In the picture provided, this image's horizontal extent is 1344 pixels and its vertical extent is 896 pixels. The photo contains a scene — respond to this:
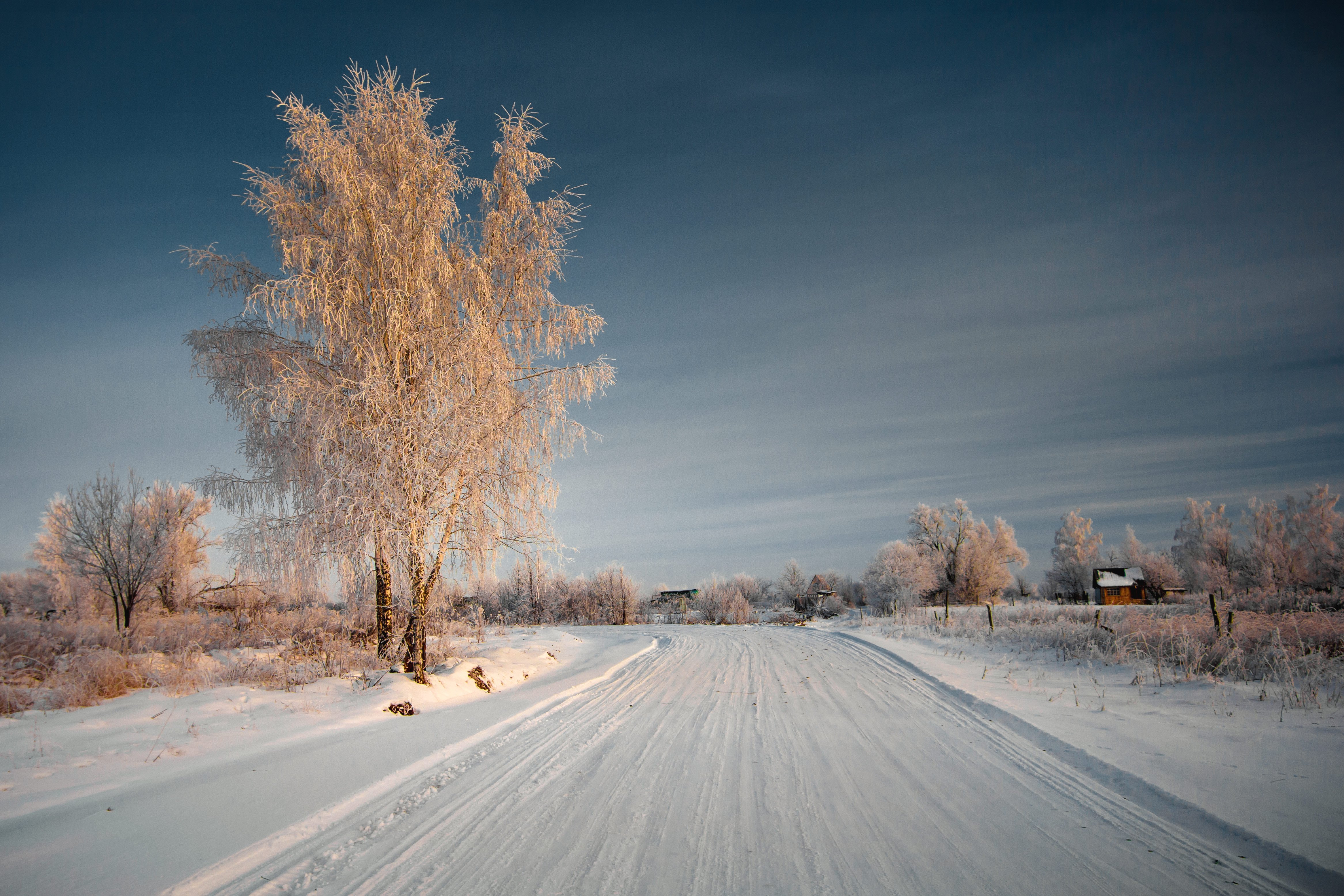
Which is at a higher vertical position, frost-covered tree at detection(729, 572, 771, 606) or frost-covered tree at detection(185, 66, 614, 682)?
frost-covered tree at detection(185, 66, 614, 682)

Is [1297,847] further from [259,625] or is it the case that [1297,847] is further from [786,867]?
[259,625]

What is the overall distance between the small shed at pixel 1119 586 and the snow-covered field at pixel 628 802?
190ft

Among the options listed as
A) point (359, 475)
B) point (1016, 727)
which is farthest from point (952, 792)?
point (359, 475)

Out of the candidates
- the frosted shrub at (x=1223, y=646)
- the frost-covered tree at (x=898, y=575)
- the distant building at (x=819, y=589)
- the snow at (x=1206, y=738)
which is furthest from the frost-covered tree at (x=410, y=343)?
the distant building at (x=819, y=589)

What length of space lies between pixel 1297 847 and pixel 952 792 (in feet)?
5.57

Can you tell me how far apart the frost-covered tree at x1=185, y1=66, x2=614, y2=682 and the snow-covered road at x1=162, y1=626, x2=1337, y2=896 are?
3.82 meters

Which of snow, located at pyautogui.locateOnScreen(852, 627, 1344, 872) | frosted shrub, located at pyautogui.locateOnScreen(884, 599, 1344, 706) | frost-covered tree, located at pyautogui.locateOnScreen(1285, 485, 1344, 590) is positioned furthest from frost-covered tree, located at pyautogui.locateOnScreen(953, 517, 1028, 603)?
snow, located at pyautogui.locateOnScreen(852, 627, 1344, 872)

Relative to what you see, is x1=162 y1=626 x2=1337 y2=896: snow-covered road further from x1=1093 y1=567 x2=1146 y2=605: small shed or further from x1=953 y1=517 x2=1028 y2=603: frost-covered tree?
x1=1093 y1=567 x2=1146 y2=605: small shed

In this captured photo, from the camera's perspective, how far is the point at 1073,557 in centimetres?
6122

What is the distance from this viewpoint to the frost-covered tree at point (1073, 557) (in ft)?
194

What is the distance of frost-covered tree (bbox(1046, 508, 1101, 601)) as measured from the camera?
59250mm

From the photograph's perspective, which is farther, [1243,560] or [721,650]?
[1243,560]

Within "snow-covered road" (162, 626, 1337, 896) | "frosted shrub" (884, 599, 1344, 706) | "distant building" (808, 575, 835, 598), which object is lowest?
"distant building" (808, 575, 835, 598)

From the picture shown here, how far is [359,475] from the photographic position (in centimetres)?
772
